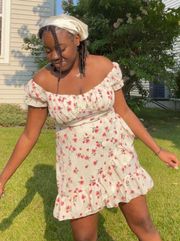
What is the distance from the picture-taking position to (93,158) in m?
2.89

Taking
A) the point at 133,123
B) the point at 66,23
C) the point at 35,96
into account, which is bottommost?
Result: the point at 133,123

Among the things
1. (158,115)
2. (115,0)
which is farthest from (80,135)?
(158,115)

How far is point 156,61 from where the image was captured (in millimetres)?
11812

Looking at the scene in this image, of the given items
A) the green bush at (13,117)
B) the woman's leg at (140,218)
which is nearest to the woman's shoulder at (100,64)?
the woman's leg at (140,218)

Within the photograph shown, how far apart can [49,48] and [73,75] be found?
271 millimetres

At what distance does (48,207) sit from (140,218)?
216 cm

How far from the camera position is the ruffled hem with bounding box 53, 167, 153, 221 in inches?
113

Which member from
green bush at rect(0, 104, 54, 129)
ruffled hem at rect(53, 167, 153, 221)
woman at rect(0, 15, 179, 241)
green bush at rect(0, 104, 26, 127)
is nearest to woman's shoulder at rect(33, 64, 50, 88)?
woman at rect(0, 15, 179, 241)

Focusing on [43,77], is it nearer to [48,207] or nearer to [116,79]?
[116,79]

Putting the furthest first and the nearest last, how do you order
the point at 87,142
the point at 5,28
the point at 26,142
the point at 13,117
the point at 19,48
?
1. the point at 19,48
2. the point at 5,28
3. the point at 13,117
4. the point at 26,142
5. the point at 87,142

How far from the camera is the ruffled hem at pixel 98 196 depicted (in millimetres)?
2859

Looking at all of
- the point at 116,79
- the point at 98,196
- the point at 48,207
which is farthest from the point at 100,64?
the point at 48,207

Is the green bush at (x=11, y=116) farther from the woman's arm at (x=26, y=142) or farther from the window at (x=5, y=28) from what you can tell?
the woman's arm at (x=26, y=142)

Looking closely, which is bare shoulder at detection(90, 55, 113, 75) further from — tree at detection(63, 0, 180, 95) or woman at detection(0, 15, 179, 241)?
tree at detection(63, 0, 180, 95)
